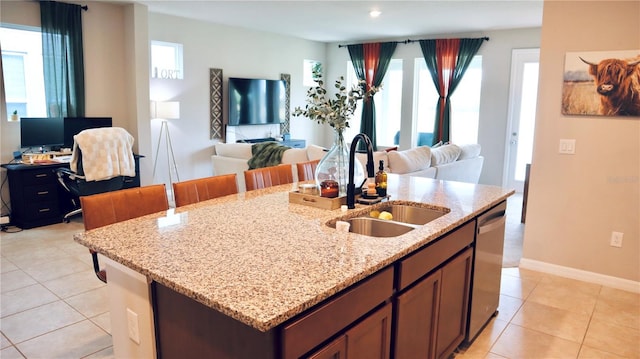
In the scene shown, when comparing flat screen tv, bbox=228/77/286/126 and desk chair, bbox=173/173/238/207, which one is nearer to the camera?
desk chair, bbox=173/173/238/207

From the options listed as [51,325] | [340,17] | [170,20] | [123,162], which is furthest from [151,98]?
[51,325]

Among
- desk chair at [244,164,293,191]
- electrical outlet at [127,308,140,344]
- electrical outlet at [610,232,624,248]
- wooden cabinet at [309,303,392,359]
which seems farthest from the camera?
electrical outlet at [610,232,624,248]

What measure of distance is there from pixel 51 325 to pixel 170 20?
4779 mm

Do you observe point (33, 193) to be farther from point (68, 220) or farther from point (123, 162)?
point (123, 162)

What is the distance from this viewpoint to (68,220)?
528cm

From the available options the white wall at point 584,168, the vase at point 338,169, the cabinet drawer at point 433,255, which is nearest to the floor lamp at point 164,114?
the vase at point 338,169

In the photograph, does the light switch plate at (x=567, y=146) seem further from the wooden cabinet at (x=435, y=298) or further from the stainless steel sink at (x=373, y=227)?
the stainless steel sink at (x=373, y=227)

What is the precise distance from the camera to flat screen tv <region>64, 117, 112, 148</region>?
5.42 metres

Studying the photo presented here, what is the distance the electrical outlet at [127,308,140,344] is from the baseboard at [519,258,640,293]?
3.29 metres

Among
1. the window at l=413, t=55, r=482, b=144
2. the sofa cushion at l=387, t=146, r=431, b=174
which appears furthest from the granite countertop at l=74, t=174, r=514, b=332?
the window at l=413, t=55, r=482, b=144

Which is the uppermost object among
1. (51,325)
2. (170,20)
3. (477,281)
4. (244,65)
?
(170,20)

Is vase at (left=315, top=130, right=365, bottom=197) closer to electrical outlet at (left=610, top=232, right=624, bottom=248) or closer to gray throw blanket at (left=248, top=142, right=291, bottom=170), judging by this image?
electrical outlet at (left=610, top=232, right=624, bottom=248)

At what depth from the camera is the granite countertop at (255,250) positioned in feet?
4.24

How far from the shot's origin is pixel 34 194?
196 inches
